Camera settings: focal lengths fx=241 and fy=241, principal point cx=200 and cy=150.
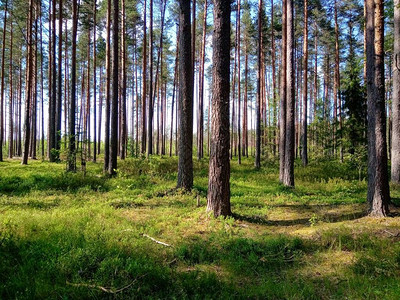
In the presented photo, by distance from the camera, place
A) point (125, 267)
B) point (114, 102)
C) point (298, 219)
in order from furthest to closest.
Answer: point (114, 102), point (298, 219), point (125, 267)

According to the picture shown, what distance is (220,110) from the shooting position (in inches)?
229

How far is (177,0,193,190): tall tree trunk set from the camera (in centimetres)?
854

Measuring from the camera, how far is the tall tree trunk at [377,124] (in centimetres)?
569

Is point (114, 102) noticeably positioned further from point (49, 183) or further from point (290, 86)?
point (290, 86)

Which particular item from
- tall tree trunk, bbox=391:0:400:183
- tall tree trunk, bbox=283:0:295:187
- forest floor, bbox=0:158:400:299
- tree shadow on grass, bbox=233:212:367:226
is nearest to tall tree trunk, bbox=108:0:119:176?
forest floor, bbox=0:158:400:299

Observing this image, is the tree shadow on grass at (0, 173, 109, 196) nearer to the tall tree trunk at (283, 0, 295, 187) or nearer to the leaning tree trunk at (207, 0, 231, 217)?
the leaning tree trunk at (207, 0, 231, 217)

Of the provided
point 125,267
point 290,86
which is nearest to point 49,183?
point 125,267

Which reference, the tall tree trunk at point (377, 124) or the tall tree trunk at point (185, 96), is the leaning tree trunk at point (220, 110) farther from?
the tall tree trunk at point (377, 124)

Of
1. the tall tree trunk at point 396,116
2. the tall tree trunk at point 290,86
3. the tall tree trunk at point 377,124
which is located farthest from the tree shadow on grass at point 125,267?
the tall tree trunk at point 396,116

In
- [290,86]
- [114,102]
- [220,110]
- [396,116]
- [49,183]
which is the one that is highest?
[290,86]

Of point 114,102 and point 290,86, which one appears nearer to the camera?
point 290,86

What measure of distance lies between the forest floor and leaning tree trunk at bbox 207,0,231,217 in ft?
2.20

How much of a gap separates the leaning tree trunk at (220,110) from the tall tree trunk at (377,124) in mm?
3531

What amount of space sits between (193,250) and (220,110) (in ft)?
10.5
